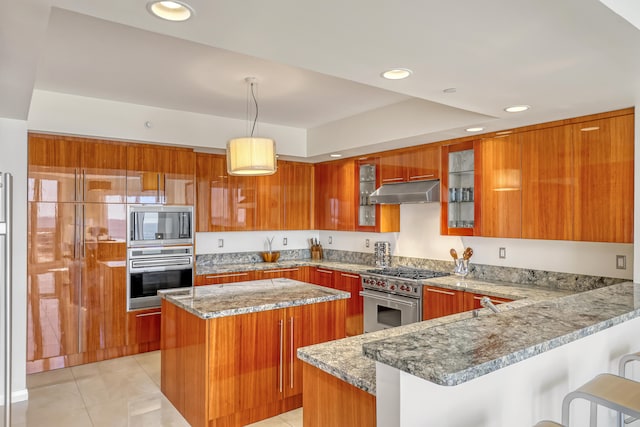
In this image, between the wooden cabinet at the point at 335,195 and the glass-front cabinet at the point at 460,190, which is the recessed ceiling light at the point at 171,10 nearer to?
the glass-front cabinet at the point at 460,190

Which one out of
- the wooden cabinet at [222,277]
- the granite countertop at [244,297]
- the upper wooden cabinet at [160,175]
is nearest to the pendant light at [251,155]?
the granite countertop at [244,297]

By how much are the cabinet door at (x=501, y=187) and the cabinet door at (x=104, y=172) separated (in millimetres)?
3637

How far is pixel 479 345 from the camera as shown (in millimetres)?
1429

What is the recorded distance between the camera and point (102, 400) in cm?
345

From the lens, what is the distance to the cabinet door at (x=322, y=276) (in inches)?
213

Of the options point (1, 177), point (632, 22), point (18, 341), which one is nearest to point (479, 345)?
point (632, 22)

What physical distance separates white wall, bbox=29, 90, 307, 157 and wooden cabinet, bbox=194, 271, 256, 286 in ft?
5.01

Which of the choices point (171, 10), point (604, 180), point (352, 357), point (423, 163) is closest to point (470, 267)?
point (423, 163)

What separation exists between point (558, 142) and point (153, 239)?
4.05m

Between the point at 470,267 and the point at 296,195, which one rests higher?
the point at 296,195

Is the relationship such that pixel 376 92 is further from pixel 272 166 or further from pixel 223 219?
pixel 223 219

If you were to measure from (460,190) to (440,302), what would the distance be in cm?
113

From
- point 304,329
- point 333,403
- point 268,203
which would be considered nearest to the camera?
point 333,403

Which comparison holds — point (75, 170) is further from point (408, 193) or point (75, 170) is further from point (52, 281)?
point (408, 193)
